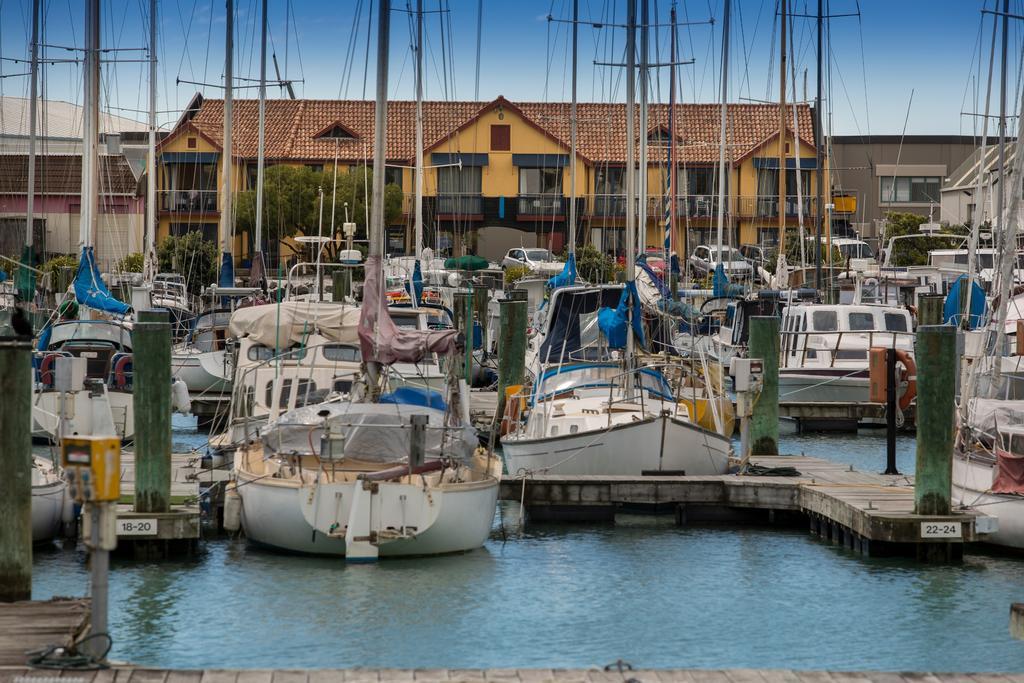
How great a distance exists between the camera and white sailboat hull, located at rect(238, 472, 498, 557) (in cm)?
1872

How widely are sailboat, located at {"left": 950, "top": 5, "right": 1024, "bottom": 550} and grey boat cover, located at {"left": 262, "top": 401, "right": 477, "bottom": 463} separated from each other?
20.8ft

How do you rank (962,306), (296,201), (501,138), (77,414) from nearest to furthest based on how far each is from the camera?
(77,414) → (962,306) → (296,201) → (501,138)

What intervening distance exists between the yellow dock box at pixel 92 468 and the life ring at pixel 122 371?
18.1 meters

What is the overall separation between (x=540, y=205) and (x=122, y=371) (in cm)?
4208

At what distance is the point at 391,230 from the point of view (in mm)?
69062

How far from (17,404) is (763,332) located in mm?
14963

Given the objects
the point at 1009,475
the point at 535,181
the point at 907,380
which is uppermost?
the point at 535,181

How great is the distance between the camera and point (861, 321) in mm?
36406

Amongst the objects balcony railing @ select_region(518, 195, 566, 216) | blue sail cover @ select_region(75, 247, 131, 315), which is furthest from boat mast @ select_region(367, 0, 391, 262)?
balcony railing @ select_region(518, 195, 566, 216)

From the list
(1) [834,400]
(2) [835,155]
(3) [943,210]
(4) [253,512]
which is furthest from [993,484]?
(2) [835,155]

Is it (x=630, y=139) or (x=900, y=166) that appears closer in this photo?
(x=630, y=139)

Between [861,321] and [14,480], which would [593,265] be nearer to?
[861,321]

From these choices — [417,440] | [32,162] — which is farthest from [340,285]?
[417,440]

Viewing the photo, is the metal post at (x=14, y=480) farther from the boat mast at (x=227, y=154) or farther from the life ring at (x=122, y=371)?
the boat mast at (x=227, y=154)
